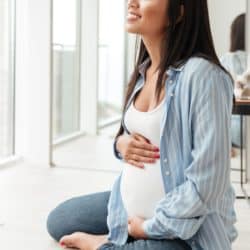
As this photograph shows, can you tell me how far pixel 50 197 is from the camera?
2814mm

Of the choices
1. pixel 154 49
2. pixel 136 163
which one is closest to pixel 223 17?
pixel 154 49

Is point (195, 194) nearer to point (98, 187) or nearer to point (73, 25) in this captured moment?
point (98, 187)

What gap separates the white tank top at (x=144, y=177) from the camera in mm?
1418

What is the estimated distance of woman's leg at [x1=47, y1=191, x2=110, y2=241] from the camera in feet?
6.40

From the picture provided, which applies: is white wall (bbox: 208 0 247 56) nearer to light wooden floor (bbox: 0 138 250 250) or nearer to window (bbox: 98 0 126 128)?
window (bbox: 98 0 126 128)

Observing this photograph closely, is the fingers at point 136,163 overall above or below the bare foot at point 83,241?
above

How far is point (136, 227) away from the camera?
4.84 ft

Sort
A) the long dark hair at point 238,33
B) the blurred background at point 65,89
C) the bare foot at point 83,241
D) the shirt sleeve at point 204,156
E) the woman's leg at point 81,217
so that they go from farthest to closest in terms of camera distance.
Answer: the blurred background at point 65,89
the long dark hair at point 238,33
the woman's leg at point 81,217
the bare foot at point 83,241
the shirt sleeve at point 204,156

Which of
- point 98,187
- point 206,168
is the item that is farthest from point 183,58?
point 98,187

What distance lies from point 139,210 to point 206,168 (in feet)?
1.03

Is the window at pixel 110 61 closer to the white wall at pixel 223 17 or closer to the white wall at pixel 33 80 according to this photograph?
the white wall at pixel 33 80

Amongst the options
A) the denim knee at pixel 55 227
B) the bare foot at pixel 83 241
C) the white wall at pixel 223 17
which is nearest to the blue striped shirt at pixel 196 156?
the bare foot at pixel 83 241

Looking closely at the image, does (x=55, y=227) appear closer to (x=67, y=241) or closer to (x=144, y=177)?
(x=67, y=241)

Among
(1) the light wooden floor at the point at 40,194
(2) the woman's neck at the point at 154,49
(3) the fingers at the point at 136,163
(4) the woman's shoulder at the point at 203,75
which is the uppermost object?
(2) the woman's neck at the point at 154,49
